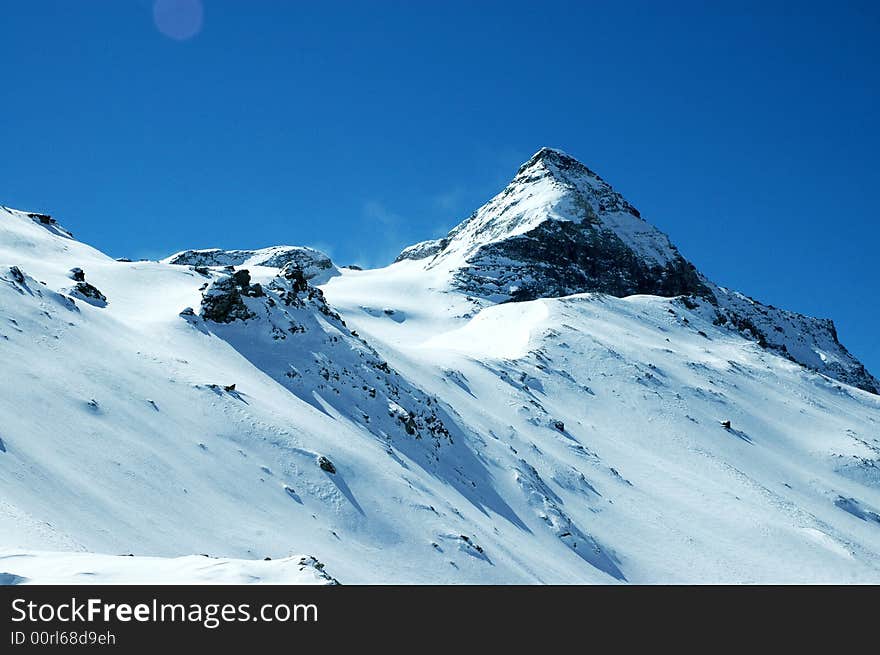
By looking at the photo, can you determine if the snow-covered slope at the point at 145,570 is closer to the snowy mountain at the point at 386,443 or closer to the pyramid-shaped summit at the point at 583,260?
the snowy mountain at the point at 386,443

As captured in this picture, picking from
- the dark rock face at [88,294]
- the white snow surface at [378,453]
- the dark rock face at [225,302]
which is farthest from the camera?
the dark rock face at [225,302]

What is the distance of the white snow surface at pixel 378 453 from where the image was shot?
16000 mm

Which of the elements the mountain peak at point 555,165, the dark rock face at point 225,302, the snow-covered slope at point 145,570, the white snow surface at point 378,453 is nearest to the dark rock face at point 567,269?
the mountain peak at point 555,165

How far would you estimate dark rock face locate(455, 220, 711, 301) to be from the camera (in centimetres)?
9731

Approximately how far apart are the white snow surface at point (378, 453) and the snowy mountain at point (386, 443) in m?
0.11

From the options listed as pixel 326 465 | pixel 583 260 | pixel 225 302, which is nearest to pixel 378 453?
pixel 326 465

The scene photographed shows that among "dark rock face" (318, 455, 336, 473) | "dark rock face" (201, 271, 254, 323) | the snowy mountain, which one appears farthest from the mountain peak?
"dark rock face" (318, 455, 336, 473)

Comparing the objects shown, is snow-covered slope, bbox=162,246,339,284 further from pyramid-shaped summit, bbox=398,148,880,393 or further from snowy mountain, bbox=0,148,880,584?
snowy mountain, bbox=0,148,880,584

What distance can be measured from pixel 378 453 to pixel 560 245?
283ft

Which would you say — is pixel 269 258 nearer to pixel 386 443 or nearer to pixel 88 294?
pixel 88 294

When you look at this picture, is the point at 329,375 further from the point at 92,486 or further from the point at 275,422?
the point at 92,486

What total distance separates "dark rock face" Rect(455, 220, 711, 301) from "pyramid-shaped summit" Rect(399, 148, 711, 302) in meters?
0.16

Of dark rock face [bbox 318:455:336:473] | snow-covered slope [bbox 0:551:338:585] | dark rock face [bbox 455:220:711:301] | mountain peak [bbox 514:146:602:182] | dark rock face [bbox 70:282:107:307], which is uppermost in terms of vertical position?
mountain peak [bbox 514:146:602:182]

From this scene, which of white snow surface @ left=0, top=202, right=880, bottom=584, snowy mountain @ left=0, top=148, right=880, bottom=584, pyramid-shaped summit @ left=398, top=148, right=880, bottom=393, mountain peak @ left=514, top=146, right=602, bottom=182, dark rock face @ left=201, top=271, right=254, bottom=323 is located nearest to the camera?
white snow surface @ left=0, top=202, right=880, bottom=584
